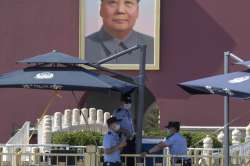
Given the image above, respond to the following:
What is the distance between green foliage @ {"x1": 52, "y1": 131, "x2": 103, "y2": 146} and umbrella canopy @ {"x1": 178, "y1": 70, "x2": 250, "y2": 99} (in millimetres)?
9010

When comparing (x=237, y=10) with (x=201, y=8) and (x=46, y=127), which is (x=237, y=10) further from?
(x=46, y=127)

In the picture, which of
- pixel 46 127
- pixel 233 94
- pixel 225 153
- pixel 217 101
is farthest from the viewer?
pixel 217 101

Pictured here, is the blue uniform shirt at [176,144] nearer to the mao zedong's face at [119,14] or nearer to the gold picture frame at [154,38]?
the gold picture frame at [154,38]

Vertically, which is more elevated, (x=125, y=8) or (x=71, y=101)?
(x=125, y=8)

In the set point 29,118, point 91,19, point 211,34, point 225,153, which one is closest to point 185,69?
point 211,34

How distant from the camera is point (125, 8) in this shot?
28.2m

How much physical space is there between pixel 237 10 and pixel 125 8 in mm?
3491

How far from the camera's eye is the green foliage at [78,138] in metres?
22.0

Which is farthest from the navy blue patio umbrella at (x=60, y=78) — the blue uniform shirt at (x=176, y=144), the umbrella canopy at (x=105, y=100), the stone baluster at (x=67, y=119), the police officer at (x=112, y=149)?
the umbrella canopy at (x=105, y=100)

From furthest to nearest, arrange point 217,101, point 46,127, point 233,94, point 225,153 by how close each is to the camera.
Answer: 1. point 217,101
2. point 46,127
3. point 225,153
4. point 233,94

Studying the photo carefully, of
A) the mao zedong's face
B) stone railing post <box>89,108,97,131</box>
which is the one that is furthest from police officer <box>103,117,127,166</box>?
the mao zedong's face

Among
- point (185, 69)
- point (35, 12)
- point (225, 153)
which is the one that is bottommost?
point (225, 153)

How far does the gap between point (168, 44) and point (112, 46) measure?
1.76 m

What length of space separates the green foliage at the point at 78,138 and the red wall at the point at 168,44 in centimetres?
547
